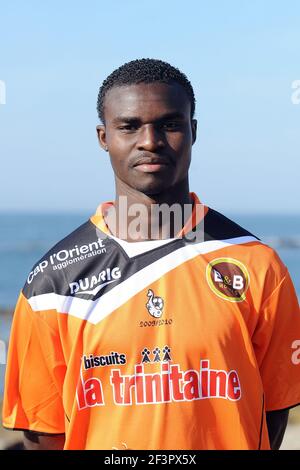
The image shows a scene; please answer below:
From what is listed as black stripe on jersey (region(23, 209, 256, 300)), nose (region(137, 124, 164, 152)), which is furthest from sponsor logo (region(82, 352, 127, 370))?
nose (region(137, 124, 164, 152))

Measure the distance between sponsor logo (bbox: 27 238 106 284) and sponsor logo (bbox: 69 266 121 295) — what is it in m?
0.09

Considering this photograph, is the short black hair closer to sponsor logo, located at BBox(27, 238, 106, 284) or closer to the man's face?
the man's face

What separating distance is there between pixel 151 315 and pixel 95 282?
0.98 feet

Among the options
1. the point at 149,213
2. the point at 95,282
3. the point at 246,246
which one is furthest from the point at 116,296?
the point at 246,246

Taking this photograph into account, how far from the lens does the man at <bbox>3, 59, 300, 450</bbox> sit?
335cm

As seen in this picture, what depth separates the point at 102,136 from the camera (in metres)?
3.64

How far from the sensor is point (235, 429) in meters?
3.38

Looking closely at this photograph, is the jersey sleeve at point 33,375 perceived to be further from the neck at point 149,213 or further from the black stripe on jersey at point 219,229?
the black stripe on jersey at point 219,229

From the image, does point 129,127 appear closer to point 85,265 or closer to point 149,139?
point 149,139

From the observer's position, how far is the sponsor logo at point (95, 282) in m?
3.50

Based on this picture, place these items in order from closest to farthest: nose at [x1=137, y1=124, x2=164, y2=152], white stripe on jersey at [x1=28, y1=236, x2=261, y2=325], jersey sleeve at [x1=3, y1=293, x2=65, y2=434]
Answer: nose at [x1=137, y1=124, x2=164, y2=152] < white stripe on jersey at [x1=28, y1=236, x2=261, y2=325] < jersey sleeve at [x1=3, y1=293, x2=65, y2=434]

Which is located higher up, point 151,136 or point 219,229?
point 151,136
